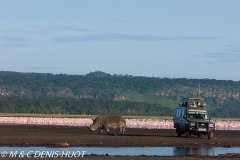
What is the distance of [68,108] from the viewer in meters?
166

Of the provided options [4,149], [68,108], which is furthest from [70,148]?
[68,108]

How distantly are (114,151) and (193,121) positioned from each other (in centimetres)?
1179

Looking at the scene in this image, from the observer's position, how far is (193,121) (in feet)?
136

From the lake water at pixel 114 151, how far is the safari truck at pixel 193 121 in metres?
7.26

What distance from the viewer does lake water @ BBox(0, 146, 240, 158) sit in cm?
2865

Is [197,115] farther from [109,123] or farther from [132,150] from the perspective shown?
[132,150]

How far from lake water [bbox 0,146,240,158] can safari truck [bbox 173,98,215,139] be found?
7255 mm

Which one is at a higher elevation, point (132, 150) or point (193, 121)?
point (193, 121)

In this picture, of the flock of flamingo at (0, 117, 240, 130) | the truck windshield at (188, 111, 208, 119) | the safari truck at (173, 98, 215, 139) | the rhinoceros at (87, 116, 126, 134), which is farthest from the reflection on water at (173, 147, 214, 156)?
the flock of flamingo at (0, 117, 240, 130)

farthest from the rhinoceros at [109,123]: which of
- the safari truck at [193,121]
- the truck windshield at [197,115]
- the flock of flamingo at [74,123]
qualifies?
the flock of flamingo at [74,123]

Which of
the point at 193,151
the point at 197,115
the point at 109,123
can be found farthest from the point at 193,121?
the point at 193,151

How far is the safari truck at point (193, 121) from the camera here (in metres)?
41.6

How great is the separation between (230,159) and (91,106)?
136734 millimetres

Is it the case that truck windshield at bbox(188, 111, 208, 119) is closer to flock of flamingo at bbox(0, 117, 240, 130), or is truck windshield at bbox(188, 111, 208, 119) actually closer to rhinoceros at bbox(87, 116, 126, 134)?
rhinoceros at bbox(87, 116, 126, 134)
